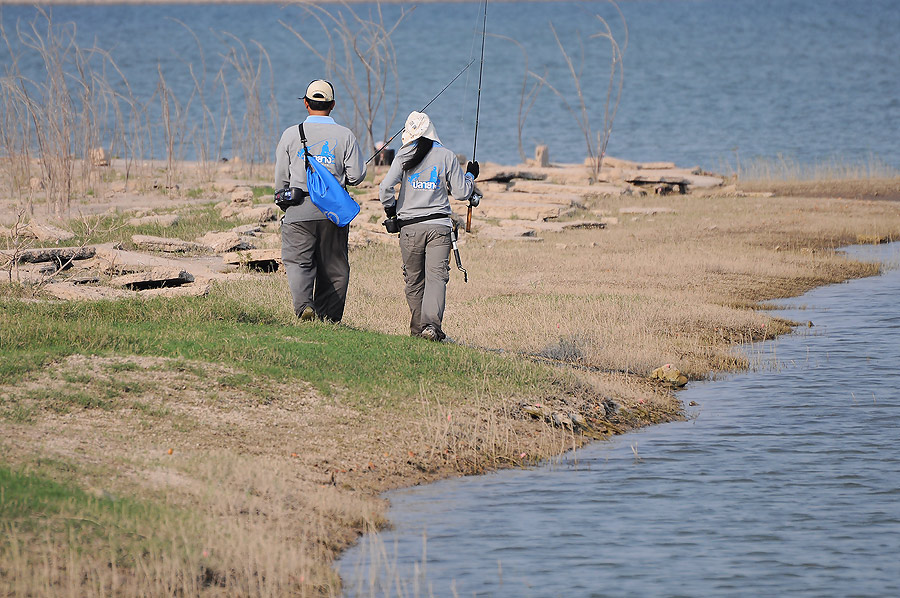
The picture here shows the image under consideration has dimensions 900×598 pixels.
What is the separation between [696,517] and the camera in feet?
23.2

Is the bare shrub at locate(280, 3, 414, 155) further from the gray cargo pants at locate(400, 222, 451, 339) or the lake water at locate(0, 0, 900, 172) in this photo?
the gray cargo pants at locate(400, 222, 451, 339)

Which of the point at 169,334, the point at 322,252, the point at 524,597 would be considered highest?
the point at 322,252

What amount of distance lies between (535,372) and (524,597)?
3746mm

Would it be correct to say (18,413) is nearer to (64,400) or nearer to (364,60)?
(64,400)

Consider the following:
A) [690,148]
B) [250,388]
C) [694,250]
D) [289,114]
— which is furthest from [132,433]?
[289,114]

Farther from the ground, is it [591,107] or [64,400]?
[591,107]

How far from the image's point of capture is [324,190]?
383 inches

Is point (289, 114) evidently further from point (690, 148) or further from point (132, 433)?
point (132, 433)

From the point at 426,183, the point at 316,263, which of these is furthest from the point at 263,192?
the point at 426,183

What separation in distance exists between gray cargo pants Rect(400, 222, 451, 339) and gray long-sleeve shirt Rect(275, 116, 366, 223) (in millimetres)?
695

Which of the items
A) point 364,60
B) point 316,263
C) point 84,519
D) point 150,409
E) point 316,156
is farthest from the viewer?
point 364,60

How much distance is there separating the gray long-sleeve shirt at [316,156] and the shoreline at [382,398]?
1.03m

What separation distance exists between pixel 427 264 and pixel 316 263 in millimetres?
1072

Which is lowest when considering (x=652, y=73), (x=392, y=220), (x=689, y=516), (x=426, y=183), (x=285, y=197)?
(x=689, y=516)
